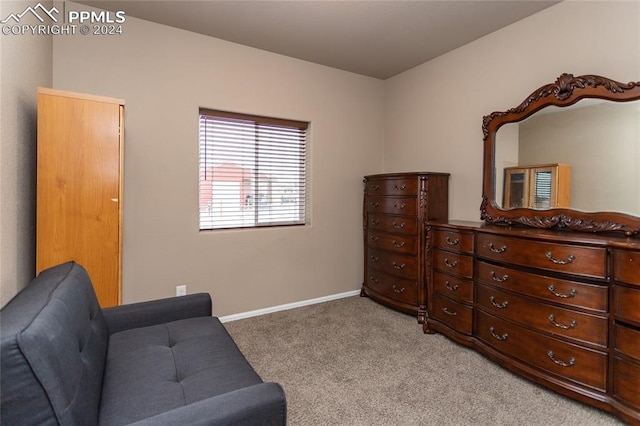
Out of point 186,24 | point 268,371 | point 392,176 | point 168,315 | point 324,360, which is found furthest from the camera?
point 392,176

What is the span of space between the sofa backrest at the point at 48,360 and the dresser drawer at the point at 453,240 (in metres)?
2.50

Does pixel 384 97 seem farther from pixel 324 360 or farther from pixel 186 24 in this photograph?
pixel 324 360

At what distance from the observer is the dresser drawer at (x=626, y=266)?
1684mm

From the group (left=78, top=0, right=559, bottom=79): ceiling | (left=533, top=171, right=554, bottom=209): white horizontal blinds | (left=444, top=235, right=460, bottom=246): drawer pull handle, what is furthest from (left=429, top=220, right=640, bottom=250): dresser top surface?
(left=78, top=0, right=559, bottom=79): ceiling

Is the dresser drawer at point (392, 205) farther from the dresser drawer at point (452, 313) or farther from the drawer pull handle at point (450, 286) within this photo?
the dresser drawer at point (452, 313)

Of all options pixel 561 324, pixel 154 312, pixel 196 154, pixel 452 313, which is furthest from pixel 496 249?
pixel 196 154

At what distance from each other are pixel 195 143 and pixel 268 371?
209cm

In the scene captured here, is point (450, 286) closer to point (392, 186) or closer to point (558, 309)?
point (558, 309)

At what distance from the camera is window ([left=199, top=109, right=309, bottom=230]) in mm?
3182

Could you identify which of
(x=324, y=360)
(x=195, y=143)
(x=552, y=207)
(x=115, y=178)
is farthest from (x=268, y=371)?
(x=552, y=207)

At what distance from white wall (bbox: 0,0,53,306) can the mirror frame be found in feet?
10.8

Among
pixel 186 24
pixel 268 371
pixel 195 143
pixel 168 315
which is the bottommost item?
pixel 268 371

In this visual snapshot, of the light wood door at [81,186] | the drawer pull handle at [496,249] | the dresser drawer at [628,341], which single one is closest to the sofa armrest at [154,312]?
the light wood door at [81,186]

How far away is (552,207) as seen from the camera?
2465 millimetres
